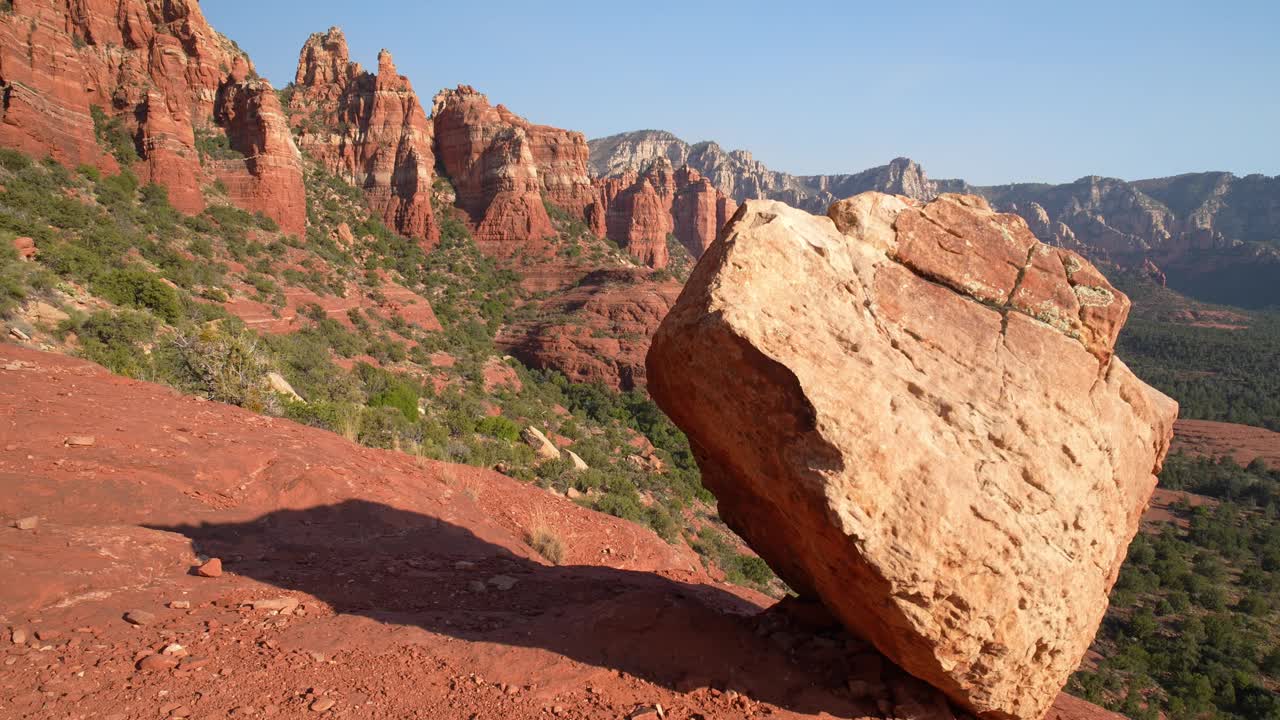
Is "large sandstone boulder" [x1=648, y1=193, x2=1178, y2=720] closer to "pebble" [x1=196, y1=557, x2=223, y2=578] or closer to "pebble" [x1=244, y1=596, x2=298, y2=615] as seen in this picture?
"pebble" [x1=244, y1=596, x2=298, y2=615]

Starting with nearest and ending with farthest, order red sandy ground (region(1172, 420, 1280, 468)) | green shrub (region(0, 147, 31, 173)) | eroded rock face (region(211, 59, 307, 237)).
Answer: green shrub (region(0, 147, 31, 173)) → eroded rock face (region(211, 59, 307, 237)) → red sandy ground (region(1172, 420, 1280, 468))

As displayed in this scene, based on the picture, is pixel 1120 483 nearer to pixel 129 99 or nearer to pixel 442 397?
pixel 442 397

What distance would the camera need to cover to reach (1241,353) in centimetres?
7688

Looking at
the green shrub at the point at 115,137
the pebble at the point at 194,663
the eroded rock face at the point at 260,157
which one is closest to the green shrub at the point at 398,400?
the pebble at the point at 194,663

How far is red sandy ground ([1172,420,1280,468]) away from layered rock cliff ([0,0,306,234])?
65.8 meters

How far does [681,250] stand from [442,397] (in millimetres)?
60017

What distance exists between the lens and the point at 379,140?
5234cm

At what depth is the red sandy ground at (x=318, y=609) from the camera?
454 centimetres

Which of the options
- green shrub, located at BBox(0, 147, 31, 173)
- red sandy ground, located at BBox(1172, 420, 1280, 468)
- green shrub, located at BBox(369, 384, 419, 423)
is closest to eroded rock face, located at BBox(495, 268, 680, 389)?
green shrub, located at BBox(369, 384, 419, 423)

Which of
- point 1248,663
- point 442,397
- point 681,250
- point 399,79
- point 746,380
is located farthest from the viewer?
point 681,250

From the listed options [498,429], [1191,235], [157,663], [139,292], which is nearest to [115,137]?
[139,292]

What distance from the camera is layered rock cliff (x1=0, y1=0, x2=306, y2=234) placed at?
91.2 feet

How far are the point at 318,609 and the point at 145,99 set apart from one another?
125 ft

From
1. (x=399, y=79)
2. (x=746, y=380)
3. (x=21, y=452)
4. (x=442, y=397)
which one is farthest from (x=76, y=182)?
(x=746, y=380)
